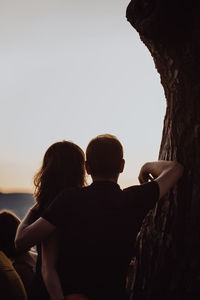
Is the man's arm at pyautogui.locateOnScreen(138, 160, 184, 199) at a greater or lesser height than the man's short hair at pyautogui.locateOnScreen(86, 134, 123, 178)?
lesser

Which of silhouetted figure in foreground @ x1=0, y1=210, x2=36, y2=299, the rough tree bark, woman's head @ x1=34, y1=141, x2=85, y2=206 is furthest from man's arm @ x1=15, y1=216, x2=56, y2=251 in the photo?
silhouetted figure in foreground @ x1=0, y1=210, x2=36, y2=299

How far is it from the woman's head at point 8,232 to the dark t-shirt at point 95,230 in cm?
119

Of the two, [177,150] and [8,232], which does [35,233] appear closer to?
[177,150]

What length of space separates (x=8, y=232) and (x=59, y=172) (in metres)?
1.02

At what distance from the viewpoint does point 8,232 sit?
327 cm

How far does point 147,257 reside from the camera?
8.38ft

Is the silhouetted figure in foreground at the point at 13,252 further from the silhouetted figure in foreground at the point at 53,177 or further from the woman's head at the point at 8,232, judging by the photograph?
the silhouetted figure in foreground at the point at 53,177

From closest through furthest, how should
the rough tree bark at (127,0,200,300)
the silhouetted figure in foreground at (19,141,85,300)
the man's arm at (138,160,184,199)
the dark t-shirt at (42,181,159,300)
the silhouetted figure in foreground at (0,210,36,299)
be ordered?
the dark t-shirt at (42,181,159,300) → the man's arm at (138,160,184,199) → the rough tree bark at (127,0,200,300) → the silhouetted figure in foreground at (19,141,85,300) → the silhouetted figure in foreground at (0,210,36,299)

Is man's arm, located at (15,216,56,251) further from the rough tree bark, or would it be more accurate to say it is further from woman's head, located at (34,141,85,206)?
the rough tree bark

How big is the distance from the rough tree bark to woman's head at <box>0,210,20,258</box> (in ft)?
3.79

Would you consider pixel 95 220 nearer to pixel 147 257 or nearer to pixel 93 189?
pixel 93 189

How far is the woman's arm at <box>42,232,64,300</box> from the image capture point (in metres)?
2.09

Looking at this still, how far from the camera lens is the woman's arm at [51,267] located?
2092 mm

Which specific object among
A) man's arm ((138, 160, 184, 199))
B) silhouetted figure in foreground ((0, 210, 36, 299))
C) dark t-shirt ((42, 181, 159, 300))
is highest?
man's arm ((138, 160, 184, 199))
